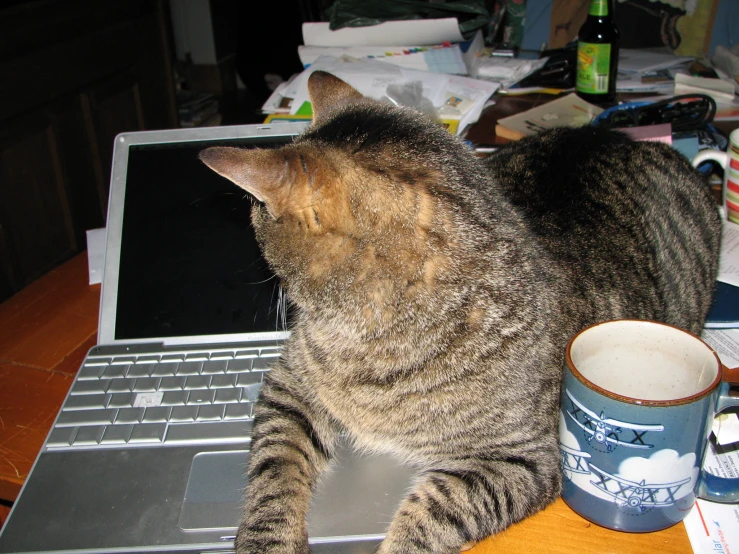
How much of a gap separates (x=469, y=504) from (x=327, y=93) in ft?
2.02

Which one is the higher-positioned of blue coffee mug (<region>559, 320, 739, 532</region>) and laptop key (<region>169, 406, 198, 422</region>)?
blue coffee mug (<region>559, 320, 739, 532</region>)

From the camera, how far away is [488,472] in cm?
83

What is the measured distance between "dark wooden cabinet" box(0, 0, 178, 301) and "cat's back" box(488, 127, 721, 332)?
188cm

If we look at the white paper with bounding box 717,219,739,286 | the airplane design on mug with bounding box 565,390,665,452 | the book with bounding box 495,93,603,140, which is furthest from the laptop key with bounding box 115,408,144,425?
the book with bounding box 495,93,603,140

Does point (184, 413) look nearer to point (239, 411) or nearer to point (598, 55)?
point (239, 411)

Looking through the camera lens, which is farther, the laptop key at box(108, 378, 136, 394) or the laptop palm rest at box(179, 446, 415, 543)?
the laptop key at box(108, 378, 136, 394)

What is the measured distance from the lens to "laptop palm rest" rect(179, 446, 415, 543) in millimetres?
797

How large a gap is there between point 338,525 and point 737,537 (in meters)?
0.47

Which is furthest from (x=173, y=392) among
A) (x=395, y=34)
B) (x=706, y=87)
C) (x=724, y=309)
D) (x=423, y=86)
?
(x=706, y=87)

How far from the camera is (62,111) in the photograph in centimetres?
250

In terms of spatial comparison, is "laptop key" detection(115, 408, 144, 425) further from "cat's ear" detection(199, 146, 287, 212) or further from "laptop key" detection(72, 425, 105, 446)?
"cat's ear" detection(199, 146, 287, 212)

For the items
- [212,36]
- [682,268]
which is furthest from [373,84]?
[212,36]

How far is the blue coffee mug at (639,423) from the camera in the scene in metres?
0.62

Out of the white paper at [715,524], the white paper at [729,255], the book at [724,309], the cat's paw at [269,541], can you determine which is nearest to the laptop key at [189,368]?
the cat's paw at [269,541]
